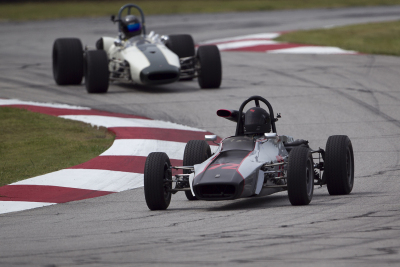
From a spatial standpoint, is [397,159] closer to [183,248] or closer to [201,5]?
[183,248]

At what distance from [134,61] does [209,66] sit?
5.02ft

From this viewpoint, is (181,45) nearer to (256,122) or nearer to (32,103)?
(32,103)

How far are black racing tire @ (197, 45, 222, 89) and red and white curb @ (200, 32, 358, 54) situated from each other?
5.18m

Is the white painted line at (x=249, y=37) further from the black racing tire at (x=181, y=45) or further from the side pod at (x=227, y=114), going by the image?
the side pod at (x=227, y=114)

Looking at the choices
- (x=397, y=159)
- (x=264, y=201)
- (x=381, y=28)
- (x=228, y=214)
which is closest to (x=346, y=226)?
(x=228, y=214)

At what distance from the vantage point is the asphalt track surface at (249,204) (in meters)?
5.42

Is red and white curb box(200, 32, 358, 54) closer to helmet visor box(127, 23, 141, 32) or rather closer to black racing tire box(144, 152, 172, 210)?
helmet visor box(127, 23, 141, 32)

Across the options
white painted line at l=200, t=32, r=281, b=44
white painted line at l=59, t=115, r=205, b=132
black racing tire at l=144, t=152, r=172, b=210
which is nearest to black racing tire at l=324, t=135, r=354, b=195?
black racing tire at l=144, t=152, r=172, b=210

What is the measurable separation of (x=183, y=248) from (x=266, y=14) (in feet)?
94.4

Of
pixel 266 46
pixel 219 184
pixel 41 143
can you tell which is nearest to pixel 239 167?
pixel 219 184

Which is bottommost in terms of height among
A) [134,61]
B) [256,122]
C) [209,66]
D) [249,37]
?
[249,37]

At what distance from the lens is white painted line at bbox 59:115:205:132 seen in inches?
470

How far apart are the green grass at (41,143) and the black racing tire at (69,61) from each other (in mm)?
2926

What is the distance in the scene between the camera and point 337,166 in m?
7.71
